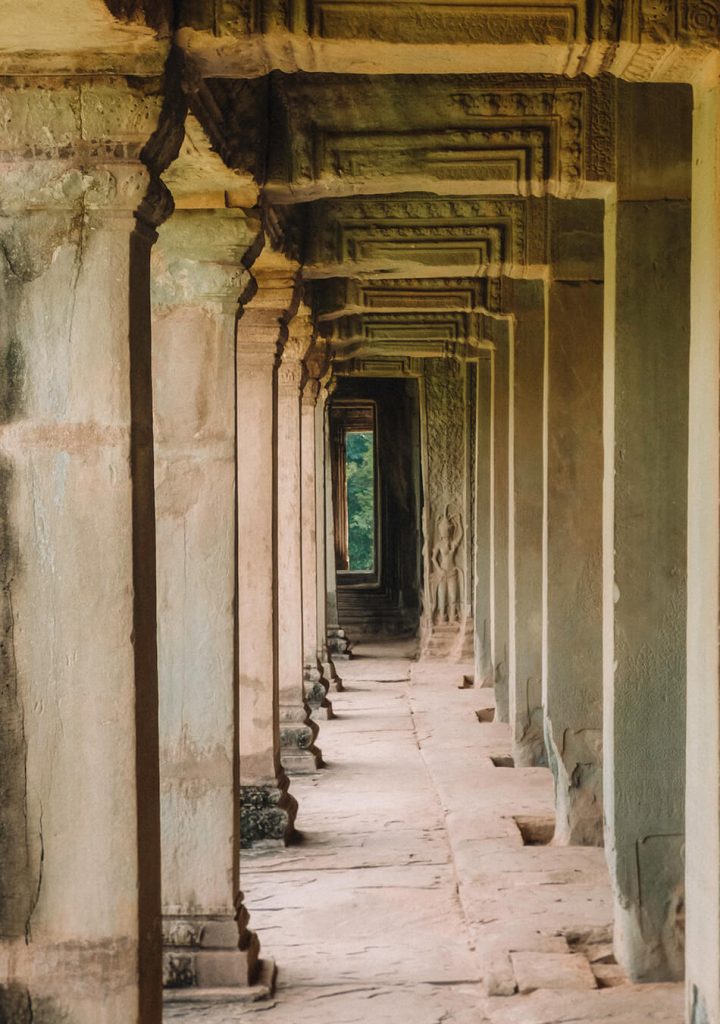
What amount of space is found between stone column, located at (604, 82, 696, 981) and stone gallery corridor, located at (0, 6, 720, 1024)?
0.5 inches

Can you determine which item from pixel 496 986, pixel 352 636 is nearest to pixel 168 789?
pixel 496 986

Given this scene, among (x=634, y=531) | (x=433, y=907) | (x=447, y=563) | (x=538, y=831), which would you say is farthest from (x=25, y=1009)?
(x=447, y=563)

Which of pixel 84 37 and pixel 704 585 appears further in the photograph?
pixel 704 585

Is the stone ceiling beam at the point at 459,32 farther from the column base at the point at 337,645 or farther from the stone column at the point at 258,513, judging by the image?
the column base at the point at 337,645

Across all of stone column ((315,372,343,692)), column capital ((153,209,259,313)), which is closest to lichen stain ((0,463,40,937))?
column capital ((153,209,259,313))

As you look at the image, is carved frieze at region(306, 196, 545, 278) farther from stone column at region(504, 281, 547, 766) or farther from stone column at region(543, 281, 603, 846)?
stone column at region(504, 281, 547, 766)

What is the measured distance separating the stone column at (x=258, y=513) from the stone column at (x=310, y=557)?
15.2 ft

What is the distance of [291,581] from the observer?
10.4 m

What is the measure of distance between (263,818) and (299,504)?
11.3ft

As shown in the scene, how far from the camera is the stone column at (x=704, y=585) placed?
3572 mm

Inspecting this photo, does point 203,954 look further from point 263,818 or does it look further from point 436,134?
point 436,134

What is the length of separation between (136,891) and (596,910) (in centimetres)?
358

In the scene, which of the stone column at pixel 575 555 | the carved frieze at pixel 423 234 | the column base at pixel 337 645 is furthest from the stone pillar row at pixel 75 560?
the column base at pixel 337 645

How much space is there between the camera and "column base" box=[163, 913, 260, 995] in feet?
17.9
